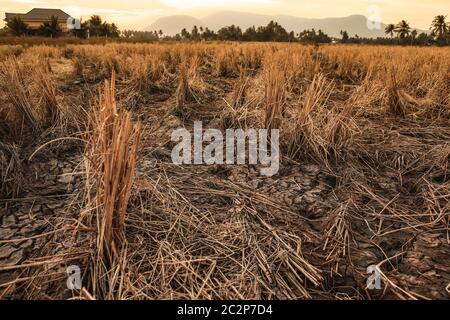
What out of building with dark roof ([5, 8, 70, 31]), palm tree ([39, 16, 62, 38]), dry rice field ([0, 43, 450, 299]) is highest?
building with dark roof ([5, 8, 70, 31])

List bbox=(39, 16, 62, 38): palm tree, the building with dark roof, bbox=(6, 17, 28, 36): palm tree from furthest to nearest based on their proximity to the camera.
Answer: the building with dark roof
bbox=(39, 16, 62, 38): palm tree
bbox=(6, 17, 28, 36): palm tree

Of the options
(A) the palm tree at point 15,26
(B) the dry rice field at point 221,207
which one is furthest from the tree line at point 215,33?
(B) the dry rice field at point 221,207

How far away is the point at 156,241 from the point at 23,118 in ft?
5.10

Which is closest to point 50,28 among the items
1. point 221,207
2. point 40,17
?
point 40,17

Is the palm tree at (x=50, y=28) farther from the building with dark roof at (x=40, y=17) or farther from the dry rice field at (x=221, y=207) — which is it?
the dry rice field at (x=221, y=207)

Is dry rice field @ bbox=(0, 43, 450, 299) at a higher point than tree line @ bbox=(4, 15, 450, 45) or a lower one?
lower

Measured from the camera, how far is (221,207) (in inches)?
69.1

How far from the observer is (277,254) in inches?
56.2

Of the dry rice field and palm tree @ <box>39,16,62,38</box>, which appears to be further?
palm tree @ <box>39,16,62,38</box>

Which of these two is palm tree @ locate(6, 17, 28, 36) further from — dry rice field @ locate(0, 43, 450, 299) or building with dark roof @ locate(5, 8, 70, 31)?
dry rice field @ locate(0, 43, 450, 299)

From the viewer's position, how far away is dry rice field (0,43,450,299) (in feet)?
4.11

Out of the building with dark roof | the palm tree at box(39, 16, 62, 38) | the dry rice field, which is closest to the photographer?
the dry rice field

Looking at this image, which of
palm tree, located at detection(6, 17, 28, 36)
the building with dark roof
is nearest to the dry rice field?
palm tree, located at detection(6, 17, 28, 36)

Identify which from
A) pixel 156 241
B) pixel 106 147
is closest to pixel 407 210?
pixel 156 241
